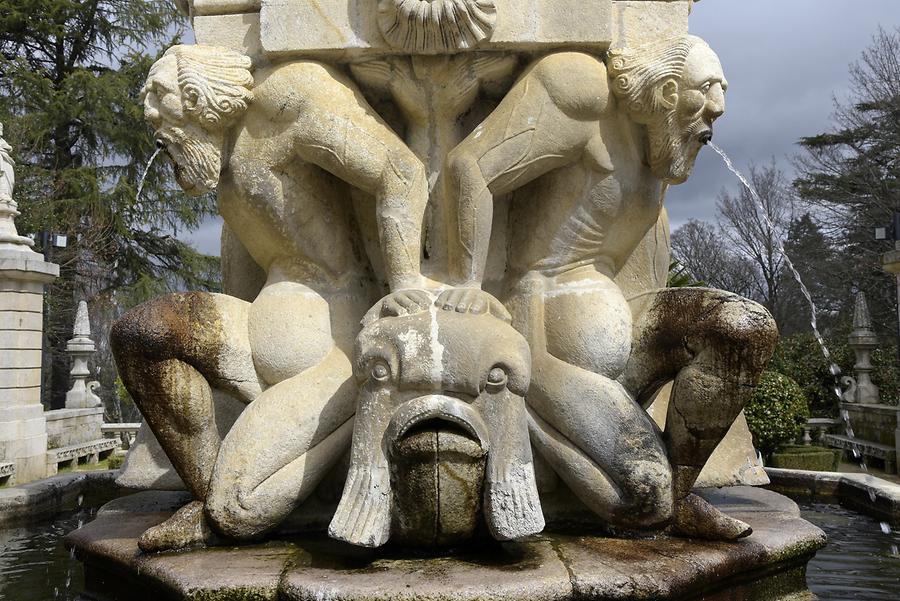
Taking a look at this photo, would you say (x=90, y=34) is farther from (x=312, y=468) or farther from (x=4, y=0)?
Answer: (x=312, y=468)

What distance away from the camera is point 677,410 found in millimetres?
3328

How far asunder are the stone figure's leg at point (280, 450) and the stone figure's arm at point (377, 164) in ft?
1.92

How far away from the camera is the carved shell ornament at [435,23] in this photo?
139 inches

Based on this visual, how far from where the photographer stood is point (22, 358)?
10211mm

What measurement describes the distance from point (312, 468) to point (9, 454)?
744 centimetres

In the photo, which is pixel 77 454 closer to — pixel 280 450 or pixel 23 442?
pixel 23 442

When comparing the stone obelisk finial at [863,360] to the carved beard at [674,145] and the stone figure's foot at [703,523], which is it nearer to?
the carved beard at [674,145]

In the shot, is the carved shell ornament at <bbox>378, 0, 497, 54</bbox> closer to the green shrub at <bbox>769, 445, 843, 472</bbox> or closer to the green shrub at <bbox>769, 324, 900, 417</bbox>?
the green shrub at <bbox>769, 445, 843, 472</bbox>

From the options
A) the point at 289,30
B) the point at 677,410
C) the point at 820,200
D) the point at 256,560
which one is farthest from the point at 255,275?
the point at 820,200

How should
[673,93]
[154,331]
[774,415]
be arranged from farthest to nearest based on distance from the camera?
[774,415]
[673,93]
[154,331]

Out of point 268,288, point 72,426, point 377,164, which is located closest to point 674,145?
point 377,164

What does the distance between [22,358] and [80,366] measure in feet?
Answer: 17.6

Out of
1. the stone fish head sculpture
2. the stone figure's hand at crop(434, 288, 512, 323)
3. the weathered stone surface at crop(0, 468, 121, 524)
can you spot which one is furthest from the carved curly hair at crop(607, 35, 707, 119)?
the weathered stone surface at crop(0, 468, 121, 524)

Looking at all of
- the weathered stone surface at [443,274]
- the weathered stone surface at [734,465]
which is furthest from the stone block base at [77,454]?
the weathered stone surface at [734,465]
